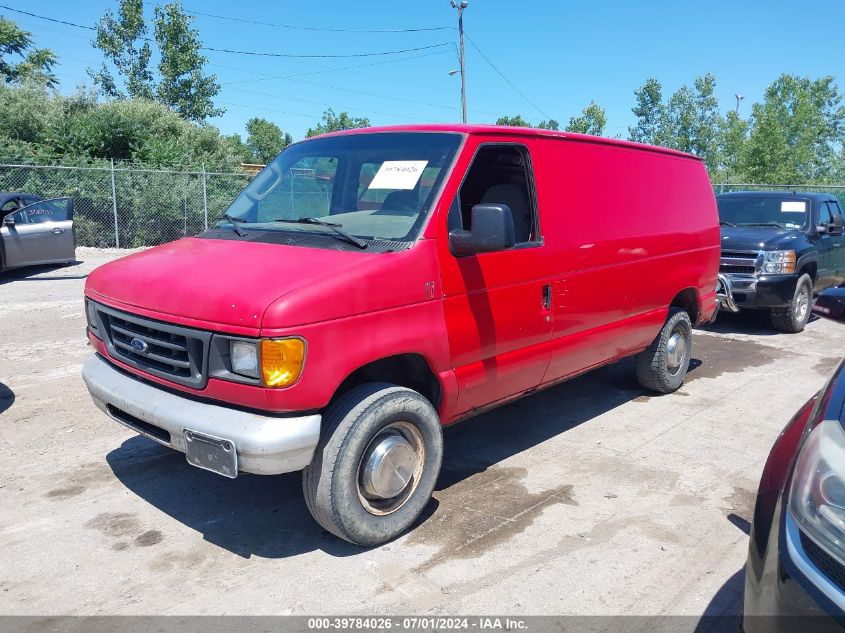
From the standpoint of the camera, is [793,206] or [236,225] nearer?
[236,225]

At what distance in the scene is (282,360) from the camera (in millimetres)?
3090

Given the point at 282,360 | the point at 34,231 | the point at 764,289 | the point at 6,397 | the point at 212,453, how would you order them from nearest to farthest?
the point at 282,360 → the point at 212,453 → the point at 6,397 → the point at 764,289 → the point at 34,231

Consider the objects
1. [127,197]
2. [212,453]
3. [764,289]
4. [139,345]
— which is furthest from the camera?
[127,197]

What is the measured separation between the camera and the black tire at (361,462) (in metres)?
3.35

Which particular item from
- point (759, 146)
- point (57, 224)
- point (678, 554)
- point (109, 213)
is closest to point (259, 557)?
point (678, 554)

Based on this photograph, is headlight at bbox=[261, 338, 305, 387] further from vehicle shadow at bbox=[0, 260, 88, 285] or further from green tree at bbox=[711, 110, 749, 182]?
green tree at bbox=[711, 110, 749, 182]

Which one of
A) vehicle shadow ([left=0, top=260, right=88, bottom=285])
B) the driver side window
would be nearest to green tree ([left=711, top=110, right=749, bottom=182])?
the driver side window

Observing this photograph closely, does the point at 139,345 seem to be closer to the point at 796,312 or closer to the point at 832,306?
the point at 832,306

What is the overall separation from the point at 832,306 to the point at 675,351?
350 centimetres

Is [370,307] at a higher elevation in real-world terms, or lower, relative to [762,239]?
lower

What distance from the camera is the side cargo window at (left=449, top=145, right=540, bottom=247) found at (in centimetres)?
444

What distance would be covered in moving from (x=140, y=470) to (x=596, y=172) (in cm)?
387

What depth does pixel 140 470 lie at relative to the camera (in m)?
4.62

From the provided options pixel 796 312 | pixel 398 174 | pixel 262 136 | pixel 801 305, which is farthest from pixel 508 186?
pixel 262 136
